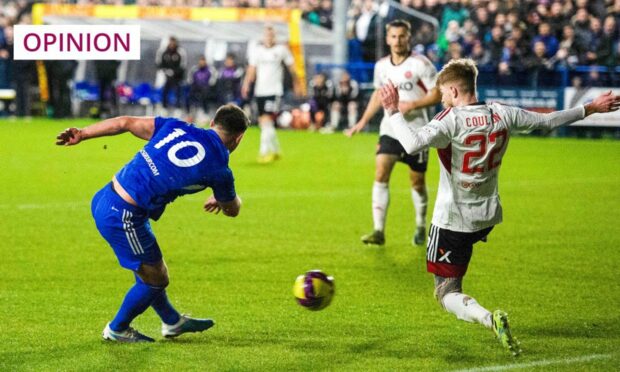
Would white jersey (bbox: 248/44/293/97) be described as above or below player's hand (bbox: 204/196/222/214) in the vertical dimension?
below

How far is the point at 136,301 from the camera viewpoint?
712 centimetres

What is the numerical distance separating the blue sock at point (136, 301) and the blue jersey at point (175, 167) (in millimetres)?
506

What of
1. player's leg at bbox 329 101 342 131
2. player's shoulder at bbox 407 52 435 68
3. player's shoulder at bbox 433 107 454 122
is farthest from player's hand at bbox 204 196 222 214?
player's leg at bbox 329 101 342 131

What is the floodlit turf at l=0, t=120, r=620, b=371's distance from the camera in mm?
7047

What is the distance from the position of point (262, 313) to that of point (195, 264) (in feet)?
7.40

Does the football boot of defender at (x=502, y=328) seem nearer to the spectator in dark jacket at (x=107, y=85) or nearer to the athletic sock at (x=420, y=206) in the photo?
the athletic sock at (x=420, y=206)

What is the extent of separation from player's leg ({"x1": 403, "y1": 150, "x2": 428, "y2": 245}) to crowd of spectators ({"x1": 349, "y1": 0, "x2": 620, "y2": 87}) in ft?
48.3

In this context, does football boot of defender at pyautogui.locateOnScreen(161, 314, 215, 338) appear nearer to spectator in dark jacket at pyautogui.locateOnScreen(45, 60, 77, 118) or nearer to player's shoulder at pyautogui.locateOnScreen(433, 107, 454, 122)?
player's shoulder at pyautogui.locateOnScreen(433, 107, 454, 122)

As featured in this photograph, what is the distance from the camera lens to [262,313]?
832 centimetres

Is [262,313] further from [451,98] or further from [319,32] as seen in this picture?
[319,32]

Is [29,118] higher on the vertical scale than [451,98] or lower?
lower

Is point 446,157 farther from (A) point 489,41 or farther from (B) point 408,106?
(A) point 489,41

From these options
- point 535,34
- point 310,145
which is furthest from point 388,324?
point 535,34

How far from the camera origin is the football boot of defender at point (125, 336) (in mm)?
7234
